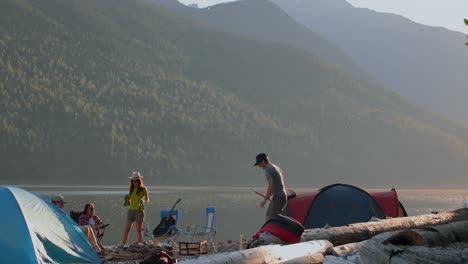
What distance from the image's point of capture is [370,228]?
29.0 ft

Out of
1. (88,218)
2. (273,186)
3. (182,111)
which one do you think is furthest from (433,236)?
(182,111)

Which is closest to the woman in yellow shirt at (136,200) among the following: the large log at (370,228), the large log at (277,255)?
the large log at (370,228)

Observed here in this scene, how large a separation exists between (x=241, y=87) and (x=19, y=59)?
48.8 metres

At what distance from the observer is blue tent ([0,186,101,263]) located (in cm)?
788

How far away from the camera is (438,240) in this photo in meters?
8.29

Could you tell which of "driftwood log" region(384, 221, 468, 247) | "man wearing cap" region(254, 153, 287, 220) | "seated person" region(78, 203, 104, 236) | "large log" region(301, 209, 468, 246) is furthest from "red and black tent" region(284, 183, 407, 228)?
"seated person" region(78, 203, 104, 236)

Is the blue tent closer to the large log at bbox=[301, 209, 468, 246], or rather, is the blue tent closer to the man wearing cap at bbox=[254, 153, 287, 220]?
the man wearing cap at bbox=[254, 153, 287, 220]

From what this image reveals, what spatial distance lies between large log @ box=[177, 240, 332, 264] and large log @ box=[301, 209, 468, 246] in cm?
44

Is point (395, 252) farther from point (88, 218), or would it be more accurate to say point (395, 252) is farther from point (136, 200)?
point (88, 218)

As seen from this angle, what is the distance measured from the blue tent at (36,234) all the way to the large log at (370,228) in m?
3.40

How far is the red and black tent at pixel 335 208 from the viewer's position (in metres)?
11.7

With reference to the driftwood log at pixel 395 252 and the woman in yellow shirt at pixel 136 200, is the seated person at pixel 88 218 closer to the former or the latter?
the woman in yellow shirt at pixel 136 200

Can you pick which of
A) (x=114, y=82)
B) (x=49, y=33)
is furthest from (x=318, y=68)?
(x=49, y=33)

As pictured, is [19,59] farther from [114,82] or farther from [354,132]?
[354,132]
